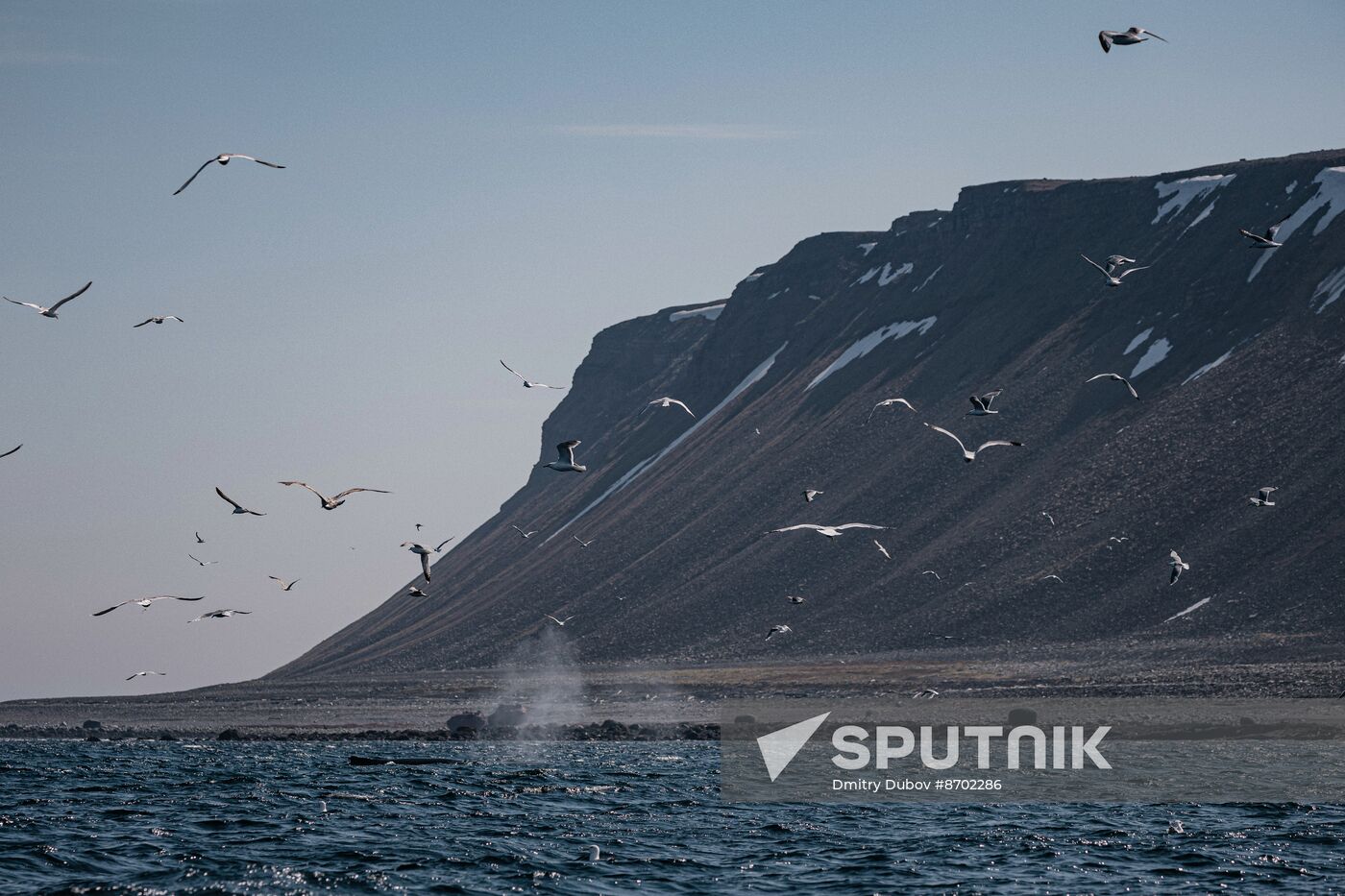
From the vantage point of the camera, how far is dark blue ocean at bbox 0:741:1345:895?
103 feet

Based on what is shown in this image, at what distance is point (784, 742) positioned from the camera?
83688 mm

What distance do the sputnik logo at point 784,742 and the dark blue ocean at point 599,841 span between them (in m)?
10.2

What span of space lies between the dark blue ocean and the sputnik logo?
10.2 metres

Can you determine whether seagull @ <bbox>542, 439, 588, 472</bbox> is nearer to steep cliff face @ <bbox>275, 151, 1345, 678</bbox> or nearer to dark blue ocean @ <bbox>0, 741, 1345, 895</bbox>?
dark blue ocean @ <bbox>0, 741, 1345, 895</bbox>

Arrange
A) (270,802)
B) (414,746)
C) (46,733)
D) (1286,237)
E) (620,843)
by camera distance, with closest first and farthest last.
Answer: (620,843)
(270,802)
(414,746)
(46,733)
(1286,237)

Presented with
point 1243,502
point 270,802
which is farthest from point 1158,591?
point 270,802

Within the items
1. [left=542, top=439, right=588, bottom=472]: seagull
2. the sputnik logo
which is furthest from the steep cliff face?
[left=542, top=439, right=588, bottom=472]: seagull

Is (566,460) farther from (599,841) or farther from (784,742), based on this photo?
(784,742)

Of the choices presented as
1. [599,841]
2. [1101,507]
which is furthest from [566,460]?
[1101,507]

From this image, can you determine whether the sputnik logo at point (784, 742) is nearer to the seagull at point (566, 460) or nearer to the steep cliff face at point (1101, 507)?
the seagull at point (566, 460)

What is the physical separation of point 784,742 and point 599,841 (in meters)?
46.5

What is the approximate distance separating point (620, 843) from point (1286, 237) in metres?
172

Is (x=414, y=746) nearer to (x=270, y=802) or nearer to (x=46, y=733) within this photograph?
(x=270, y=802)

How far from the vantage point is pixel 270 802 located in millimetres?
47812
